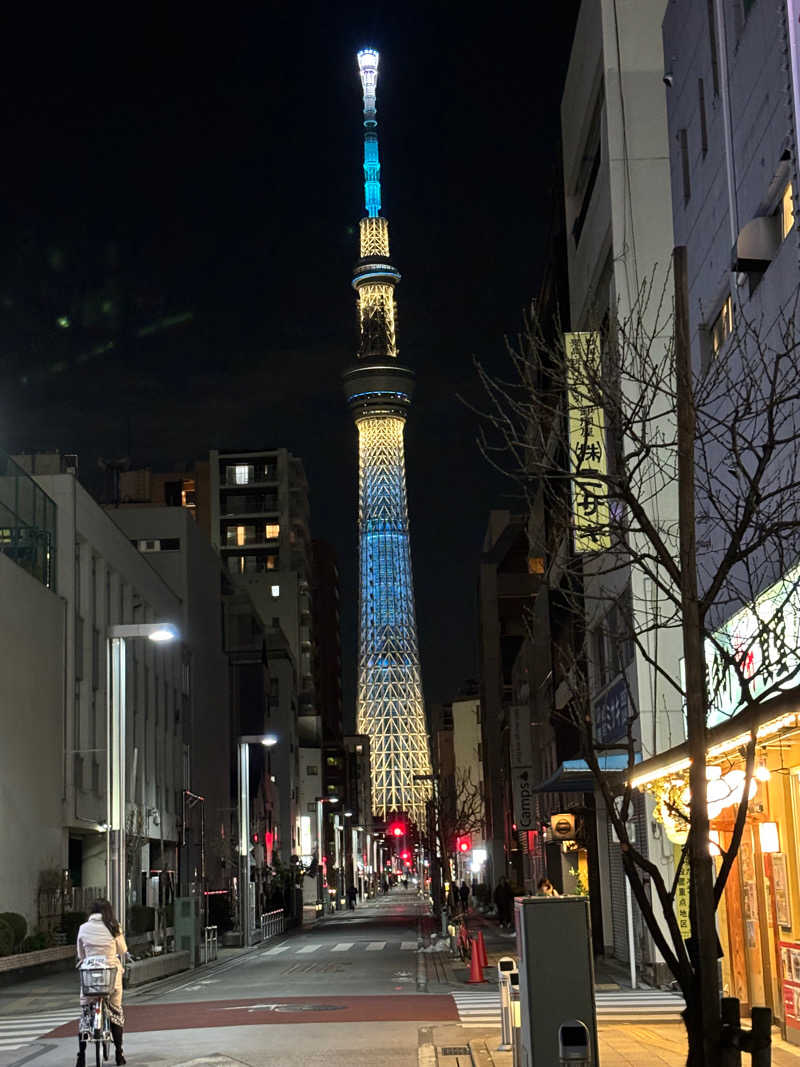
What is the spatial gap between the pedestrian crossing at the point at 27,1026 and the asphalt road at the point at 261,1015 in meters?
0.02

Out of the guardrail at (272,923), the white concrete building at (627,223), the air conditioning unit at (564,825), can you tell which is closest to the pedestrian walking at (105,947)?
the white concrete building at (627,223)

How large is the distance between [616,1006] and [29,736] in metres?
22.3

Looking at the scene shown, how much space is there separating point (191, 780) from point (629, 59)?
44698mm

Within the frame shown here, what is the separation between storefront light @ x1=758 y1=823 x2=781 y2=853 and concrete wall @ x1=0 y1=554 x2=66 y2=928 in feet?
81.5

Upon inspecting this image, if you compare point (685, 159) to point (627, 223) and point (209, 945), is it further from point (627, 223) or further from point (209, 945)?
point (209, 945)

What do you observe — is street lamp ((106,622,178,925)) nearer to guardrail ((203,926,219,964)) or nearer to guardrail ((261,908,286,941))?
guardrail ((203,926,219,964))

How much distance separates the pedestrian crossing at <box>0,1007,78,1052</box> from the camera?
21400mm

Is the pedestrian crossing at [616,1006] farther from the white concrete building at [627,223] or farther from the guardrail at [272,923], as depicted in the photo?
the guardrail at [272,923]

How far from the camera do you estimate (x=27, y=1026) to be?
78.7 ft

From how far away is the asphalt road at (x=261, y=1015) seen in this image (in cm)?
1841

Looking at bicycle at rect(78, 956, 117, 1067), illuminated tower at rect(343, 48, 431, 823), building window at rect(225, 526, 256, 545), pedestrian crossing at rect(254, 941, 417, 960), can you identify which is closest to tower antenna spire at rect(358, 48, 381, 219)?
illuminated tower at rect(343, 48, 431, 823)

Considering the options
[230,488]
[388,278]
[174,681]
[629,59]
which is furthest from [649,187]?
[388,278]

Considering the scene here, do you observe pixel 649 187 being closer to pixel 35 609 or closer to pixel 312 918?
pixel 35 609

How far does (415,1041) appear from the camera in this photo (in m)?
19.3
